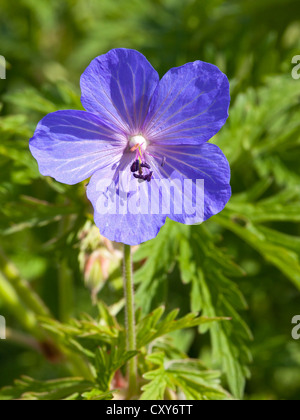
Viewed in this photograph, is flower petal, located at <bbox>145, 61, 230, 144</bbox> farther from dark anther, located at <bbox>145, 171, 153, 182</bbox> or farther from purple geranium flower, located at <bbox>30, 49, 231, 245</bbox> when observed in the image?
dark anther, located at <bbox>145, 171, 153, 182</bbox>

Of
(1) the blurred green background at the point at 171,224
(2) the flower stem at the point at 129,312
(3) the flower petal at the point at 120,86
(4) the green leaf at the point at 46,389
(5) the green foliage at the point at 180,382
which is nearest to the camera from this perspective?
(3) the flower petal at the point at 120,86

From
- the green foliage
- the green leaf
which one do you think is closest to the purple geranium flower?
the green foliage

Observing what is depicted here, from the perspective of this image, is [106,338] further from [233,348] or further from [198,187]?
[198,187]

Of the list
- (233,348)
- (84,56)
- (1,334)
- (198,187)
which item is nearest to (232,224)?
(233,348)

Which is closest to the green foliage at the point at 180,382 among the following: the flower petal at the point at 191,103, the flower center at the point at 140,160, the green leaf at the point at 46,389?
the green leaf at the point at 46,389

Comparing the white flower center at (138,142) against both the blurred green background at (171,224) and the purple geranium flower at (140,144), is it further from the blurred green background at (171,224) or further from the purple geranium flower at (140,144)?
the blurred green background at (171,224)

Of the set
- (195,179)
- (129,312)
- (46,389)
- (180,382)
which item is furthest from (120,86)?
(46,389)
